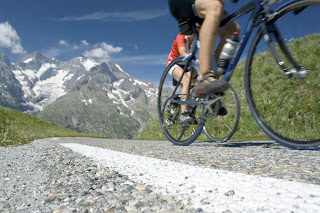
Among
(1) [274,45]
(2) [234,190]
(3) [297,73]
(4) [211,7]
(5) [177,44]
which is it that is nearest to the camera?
(2) [234,190]

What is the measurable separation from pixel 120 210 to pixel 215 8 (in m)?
3.53

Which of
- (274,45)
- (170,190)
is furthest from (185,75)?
(170,190)

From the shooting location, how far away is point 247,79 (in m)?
3.81

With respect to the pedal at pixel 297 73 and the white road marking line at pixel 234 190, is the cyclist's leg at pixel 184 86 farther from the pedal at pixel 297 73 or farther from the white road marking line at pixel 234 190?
the white road marking line at pixel 234 190

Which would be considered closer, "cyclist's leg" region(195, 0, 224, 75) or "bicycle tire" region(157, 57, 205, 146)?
"cyclist's leg" region(195, 0, 224, 75)

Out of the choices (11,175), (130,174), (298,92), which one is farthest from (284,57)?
(11,175)

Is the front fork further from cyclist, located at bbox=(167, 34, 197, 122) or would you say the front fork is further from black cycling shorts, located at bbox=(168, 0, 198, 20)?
cyclist, located at bbox=(167, 34, 197, 122)

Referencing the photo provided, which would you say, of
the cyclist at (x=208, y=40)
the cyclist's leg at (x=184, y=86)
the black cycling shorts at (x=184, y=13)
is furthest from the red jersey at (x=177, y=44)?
the cyclist at (x=208, y=40)

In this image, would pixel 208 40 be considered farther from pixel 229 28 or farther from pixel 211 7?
pixel 229 28

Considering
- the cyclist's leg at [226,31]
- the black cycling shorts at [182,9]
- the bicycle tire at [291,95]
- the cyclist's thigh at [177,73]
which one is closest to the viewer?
the bicycle tire at [291,95]

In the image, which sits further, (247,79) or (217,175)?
(247,79)

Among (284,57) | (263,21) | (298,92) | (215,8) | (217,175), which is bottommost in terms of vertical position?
(217,175)

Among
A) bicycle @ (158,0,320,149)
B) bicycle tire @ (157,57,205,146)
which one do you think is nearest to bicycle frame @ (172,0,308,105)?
bicycle @ (158,0,320,149)

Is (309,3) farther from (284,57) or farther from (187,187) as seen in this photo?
(187,187)
